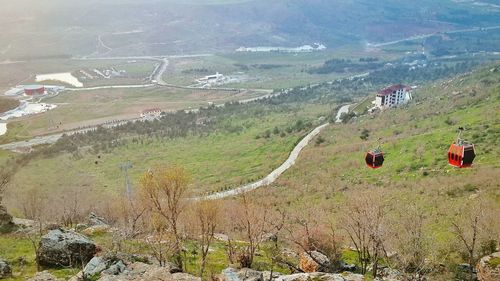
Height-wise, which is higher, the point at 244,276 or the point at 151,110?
the point at 244,276

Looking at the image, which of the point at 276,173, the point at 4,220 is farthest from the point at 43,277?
the point at 276,173

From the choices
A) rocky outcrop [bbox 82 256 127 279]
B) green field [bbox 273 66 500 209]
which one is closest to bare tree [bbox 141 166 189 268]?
rocky outcrop [bbox 82 256 127 279]

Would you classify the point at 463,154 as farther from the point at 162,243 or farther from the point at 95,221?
the point at 95,221

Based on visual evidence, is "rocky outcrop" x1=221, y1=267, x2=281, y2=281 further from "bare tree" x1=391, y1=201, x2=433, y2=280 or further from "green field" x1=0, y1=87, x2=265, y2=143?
Answer: "green field" x1=0, y1=87, x2=265, y2=143

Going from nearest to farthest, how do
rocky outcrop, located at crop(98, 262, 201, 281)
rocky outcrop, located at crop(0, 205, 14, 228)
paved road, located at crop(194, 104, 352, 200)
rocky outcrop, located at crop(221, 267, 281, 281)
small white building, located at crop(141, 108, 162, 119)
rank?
rocky outcrop, located at crop(98, 262, 201, 281) → rocky outcrop, located at crop(221, 267, 281, 281) → rocky outcrop, located at crop(0, 205, 14, 228) → paved road, located at crop(194, 104, 352, 200) → small white building, located at crop(141, 108, 162, 119)

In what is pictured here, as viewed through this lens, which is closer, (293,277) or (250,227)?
(293,277)

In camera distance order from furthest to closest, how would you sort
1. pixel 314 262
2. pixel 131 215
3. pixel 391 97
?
pixel 391 97 < pixel 131 215 < pixel 314 262
